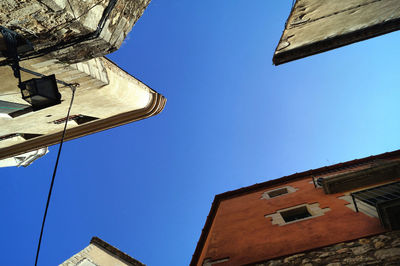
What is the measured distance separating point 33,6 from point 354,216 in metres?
6.92

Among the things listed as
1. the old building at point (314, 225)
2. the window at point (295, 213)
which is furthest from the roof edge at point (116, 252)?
the window at point (295, 213)

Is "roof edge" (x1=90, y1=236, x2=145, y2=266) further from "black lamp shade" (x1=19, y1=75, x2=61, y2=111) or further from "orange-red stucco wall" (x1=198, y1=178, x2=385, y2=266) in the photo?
"black lamp shade" (x1=19, y1=75, x2=61, y2=111)

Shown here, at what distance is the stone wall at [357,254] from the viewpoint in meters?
4.09

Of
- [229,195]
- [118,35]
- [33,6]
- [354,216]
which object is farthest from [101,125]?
[354,216]

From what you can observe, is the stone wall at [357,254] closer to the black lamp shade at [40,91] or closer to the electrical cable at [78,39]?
the black lamp shade at [40,91]

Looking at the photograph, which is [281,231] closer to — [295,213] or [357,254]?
[295,213]

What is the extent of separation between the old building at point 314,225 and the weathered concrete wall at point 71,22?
489 cm

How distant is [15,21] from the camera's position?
319 cm

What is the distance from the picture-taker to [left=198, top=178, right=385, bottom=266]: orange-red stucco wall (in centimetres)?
510

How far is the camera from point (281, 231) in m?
5.98

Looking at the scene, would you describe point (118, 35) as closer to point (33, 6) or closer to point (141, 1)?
point (141, 1)

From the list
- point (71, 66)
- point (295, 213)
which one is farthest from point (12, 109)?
point (295, 213)

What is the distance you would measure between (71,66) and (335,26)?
5.64m

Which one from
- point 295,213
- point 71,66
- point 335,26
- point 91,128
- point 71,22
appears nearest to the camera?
point 71,22
